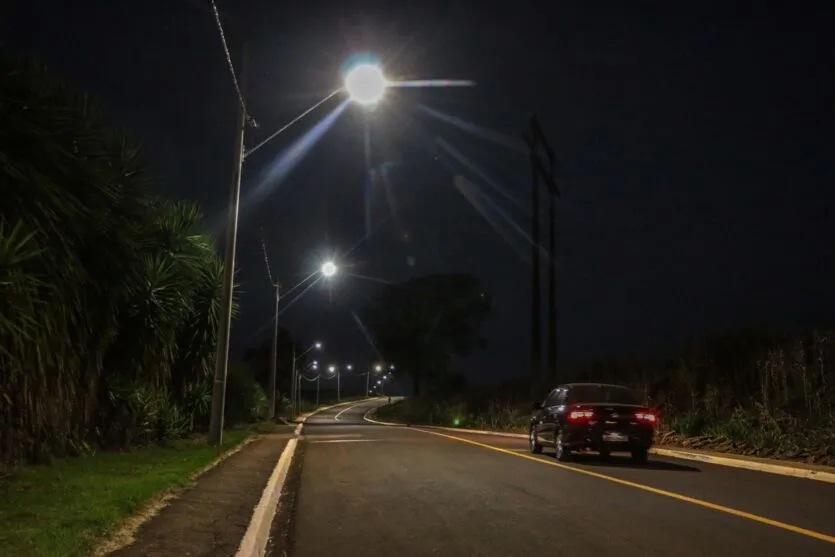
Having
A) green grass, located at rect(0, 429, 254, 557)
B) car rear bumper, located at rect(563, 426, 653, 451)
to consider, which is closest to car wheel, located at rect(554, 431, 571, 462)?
car rear bumper, located at rect(563, 426, 653, 451)

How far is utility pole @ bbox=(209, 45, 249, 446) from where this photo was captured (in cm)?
1894

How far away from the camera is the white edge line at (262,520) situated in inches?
280

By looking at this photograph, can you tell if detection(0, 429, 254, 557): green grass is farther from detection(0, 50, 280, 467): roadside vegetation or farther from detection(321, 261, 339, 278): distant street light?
detection(321, 261, 339, 278): distant street light

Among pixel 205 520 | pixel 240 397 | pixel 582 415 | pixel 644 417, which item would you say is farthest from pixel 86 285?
pixel 240 397

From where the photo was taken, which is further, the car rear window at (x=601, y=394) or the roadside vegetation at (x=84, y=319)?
the car rear window at (x=601, y=394)

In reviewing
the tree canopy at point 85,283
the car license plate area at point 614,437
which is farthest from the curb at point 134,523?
the car license plate area at point 614,437

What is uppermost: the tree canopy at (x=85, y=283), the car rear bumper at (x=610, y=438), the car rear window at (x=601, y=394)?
the tree canopy at (x=85, y=283)

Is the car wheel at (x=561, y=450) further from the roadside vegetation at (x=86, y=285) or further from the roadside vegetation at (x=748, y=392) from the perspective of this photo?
the roadside vegetation at (x=86, y=285)

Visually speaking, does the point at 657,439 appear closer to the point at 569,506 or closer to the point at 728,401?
the point at 728,401

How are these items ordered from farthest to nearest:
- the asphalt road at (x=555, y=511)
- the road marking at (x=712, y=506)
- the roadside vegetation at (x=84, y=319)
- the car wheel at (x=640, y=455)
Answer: the car wheel at (x=640, y=455)
the roadside vegetation at (x=84, y=319)
the road marking at (x=712, y=506)
the asphalt road at (x=555, y=511)

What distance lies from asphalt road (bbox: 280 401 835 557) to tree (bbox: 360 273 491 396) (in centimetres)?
6568

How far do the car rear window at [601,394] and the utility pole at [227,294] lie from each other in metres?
8.15

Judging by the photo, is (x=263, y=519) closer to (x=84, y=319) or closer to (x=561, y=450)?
(x=84, y=319)

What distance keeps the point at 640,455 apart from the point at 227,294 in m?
10.2
